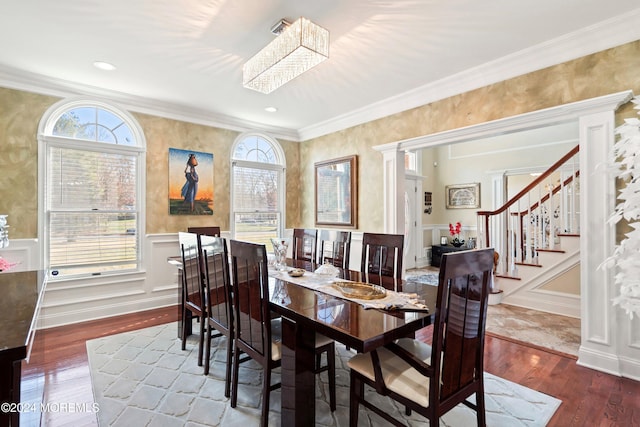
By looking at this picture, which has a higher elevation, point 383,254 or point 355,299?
point 383,254

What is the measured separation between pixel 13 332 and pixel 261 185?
4232 mm

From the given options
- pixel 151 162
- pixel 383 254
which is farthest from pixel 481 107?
pixel 151 162

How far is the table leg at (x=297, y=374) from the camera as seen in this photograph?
1655 mm

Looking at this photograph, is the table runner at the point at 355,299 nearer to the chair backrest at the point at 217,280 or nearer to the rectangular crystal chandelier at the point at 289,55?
the chair backrest at the point at 217,280

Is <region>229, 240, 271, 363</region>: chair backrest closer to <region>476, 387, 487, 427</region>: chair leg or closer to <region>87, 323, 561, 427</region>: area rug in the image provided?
<region>87, 323, 561, 427</region>: area rug

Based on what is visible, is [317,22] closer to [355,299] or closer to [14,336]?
[355,299]

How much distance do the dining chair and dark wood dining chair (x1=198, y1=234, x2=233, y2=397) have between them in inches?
4.8

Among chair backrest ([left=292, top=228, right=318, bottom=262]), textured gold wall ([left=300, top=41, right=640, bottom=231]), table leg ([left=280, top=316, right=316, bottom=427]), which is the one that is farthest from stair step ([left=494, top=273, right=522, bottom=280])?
table leg ([left=280, top=316, right=316, bottom=427])

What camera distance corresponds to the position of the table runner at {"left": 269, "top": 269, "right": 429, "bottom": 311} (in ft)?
5.44

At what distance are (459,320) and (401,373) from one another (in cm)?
40

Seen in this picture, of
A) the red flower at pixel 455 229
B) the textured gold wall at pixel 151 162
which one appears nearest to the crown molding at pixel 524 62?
the textured gold wall at pixel 151 162

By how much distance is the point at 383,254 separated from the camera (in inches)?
107

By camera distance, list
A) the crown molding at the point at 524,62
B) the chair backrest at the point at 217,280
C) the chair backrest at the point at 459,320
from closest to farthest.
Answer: the chair backrest at the point at 459,320
the chair backrest at the point at 217,280
the crown molding at the point at 524,62

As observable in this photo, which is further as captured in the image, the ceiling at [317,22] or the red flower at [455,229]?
the red flower at [455,229]
